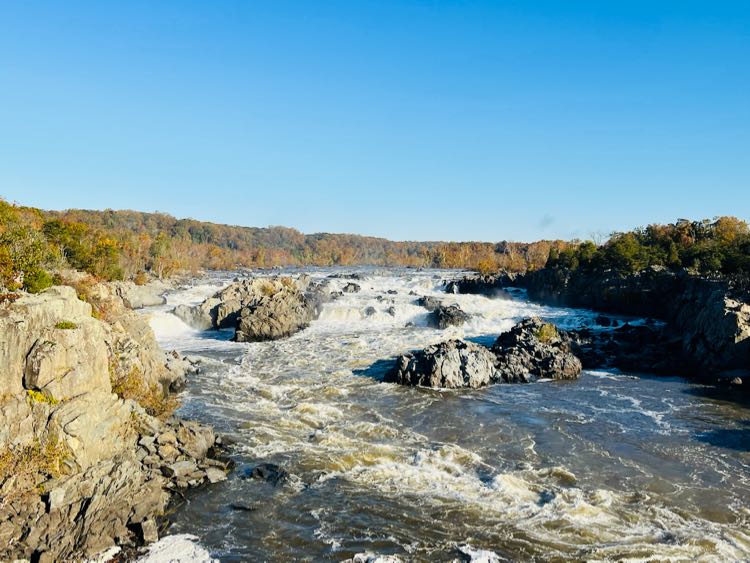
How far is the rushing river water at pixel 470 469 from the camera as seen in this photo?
500 inches

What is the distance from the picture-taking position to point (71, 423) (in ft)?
45.5

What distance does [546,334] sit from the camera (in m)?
35.2

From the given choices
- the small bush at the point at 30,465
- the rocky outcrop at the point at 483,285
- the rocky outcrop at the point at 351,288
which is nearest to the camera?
the small bush at the point at 30,465

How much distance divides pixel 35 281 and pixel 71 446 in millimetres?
8213

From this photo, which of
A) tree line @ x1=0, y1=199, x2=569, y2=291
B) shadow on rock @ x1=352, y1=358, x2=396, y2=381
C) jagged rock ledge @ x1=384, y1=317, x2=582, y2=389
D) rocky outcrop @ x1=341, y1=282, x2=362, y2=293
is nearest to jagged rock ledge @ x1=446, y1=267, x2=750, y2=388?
jagged rock ledge @ x1=384, y1=317, x2=582, y2=389

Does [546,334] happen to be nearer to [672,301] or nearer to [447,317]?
[447,317]

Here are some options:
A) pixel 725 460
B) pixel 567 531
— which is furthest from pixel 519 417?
pixel 567 531

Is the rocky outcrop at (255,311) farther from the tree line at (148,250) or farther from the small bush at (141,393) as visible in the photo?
the small bush at (141,393)

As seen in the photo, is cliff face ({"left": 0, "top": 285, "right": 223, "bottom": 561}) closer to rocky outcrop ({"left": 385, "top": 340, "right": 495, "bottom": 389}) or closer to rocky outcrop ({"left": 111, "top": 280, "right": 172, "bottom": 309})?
rocky outcrop ({"left": 385, "top": 340, "right": 495, "bottom": 389})

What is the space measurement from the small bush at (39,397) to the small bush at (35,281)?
6113mm

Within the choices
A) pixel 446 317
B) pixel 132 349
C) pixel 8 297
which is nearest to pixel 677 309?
pixel 446 317

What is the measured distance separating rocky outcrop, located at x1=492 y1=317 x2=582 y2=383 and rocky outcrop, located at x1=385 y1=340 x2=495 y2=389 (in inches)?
49.6

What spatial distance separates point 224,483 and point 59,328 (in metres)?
7.02

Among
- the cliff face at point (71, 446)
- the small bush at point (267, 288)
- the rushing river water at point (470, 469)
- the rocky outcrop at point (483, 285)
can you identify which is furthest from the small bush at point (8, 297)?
the rocky outcrop at point (483, 285)
